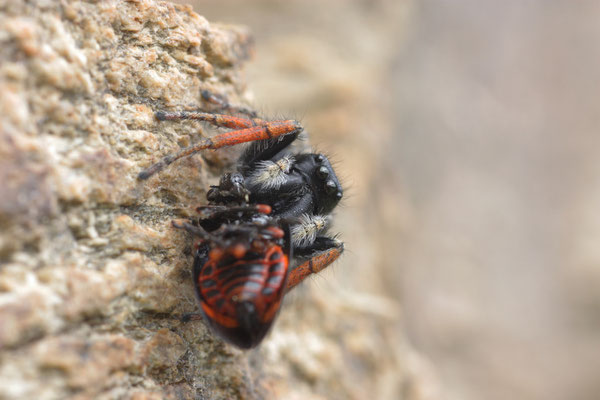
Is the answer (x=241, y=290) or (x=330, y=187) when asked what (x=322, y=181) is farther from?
(x=241, y=290)

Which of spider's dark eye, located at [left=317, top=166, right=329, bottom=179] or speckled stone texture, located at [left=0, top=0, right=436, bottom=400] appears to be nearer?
speckled stone texture, located at [left=0, top=0, right=436, bottom=400]

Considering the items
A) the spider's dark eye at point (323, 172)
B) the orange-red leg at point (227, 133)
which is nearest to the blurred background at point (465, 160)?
the spider's dark eye at point (323, 172)

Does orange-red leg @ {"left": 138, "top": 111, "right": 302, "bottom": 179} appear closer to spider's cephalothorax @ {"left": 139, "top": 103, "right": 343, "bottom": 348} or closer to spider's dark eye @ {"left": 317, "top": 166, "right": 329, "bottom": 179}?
spider's cephalothorax @ {"left": 139, "top": 103, "right": 343, "bottom": 348}

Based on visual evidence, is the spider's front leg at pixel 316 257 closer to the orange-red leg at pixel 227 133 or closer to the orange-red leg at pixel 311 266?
the orange-red leg at pixel 311 266

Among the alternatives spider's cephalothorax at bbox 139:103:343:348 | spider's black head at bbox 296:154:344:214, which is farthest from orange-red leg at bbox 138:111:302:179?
spider's black head at bbox 296:154:344:214

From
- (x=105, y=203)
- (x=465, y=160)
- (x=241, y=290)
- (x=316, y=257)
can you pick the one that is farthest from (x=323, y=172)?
(x=465, y=160)

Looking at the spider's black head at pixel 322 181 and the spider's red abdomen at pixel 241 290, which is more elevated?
the spider's black head at pixel 322 181
